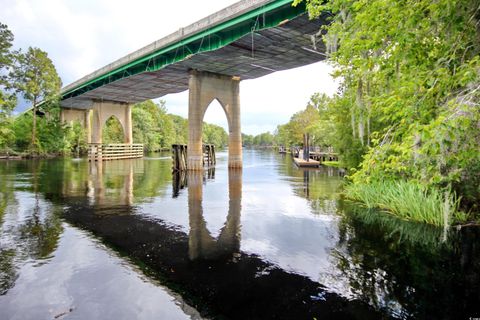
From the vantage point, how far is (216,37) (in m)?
20.3

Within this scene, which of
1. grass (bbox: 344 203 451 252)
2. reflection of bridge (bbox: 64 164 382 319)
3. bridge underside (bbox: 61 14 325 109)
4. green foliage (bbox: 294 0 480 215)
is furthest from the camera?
bridge underside (bbox: 61 14 325 109)

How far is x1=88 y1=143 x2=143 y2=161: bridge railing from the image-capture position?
37175mm

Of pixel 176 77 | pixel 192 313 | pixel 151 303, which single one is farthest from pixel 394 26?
pixel 176 77

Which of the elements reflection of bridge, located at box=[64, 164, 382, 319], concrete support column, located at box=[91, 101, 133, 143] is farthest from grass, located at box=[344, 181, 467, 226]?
concrete support column, located at box=[91, 101, 133, 143]

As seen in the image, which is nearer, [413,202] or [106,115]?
[413,202]

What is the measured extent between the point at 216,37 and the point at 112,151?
27.5 m

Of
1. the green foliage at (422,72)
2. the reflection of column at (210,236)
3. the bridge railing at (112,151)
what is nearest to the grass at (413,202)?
the green foliage at (422,72)

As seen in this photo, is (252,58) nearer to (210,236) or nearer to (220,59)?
(220,59)

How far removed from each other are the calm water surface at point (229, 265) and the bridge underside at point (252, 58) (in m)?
7.36

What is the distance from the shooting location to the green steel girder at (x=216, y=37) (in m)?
15.9

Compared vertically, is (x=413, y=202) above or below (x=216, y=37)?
below

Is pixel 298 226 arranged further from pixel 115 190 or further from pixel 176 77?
pixel 176 77

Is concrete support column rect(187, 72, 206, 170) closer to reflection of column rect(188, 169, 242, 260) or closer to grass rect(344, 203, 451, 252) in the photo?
reflection of column rect(188, 169, 242, 260)

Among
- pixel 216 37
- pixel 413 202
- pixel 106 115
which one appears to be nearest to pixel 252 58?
pixel 216 37
